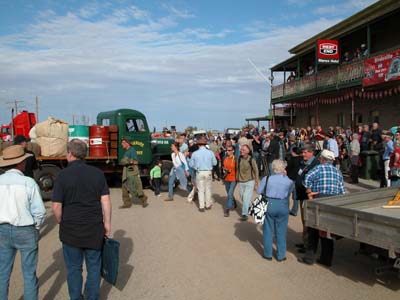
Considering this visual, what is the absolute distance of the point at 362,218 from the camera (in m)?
4.31

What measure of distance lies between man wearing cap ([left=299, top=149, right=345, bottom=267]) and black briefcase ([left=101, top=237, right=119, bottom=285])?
2787 millimetres

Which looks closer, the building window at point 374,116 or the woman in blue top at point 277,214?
the woman in blue top at point 277,214

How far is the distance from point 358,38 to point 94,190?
2110 cm

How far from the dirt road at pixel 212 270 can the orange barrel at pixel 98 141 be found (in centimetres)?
452

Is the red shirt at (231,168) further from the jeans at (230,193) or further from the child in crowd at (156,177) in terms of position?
the child in crowd at (156,177)

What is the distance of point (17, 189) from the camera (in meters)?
3.78

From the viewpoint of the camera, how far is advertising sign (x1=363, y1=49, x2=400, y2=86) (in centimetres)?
1538

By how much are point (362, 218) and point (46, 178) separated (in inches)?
368

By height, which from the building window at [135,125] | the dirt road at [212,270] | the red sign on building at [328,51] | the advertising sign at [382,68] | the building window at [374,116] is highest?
the red sign on building at [328,51]

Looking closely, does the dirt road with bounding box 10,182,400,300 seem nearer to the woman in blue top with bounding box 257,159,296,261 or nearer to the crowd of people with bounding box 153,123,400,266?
the woman in blue top with bounding box 257,159,296,261

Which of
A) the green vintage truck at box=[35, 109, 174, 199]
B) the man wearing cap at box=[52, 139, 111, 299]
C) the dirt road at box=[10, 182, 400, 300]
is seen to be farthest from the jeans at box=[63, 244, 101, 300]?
the green vintage truck at box=[35, 109, 174, 199]

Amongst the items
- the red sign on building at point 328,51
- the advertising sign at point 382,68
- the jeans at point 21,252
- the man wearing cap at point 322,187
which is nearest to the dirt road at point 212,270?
the man wearing cap at point 322,187

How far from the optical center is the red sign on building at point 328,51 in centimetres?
1934

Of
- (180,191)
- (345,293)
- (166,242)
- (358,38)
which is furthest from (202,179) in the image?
(358,38)
